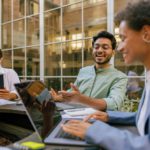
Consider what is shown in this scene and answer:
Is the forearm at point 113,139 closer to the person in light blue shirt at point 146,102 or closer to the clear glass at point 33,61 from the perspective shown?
the person in light blue shirt at point 146,102

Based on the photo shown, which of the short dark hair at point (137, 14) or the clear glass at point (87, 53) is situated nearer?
the short dark hair at point (137, 14)

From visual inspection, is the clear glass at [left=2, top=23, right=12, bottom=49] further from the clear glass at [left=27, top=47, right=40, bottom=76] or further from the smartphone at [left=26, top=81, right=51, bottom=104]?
the smartphone at [left=26, top=81, right=51, bottom=104]

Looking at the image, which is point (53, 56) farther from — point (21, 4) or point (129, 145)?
point (129, 145)

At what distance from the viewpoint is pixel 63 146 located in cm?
107

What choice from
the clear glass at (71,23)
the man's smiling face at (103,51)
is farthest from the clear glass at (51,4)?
the man's smiling face at (103,51)

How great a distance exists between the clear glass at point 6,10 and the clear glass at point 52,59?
1546 millimetres

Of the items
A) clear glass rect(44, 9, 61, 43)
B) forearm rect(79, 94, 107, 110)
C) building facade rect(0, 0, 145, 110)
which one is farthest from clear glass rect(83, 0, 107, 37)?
forearm rect(79, 94, 107, 110)

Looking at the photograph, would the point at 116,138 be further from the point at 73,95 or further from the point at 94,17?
the point at 94,17

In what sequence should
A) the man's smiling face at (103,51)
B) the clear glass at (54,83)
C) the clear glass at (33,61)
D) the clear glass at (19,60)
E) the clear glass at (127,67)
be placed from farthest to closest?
the clear glass at (19,60)
the clear glass at (33,61)
the clear glass at (54,83)
the clear glass at (127,67)
the man's smiling face at (103,51)

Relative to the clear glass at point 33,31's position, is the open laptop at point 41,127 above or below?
below

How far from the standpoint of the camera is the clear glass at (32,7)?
515cm

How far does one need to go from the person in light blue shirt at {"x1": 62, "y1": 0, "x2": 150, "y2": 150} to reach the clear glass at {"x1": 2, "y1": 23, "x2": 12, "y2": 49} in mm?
4915

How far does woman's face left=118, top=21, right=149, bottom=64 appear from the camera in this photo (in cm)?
108

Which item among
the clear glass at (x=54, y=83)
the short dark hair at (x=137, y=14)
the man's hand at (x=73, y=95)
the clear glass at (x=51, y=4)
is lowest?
the clear glass at (x=54, y=83)
